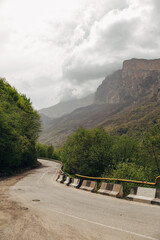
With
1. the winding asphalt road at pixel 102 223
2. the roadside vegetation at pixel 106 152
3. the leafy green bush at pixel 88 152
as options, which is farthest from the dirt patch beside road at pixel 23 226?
the leafy green bush at pixel 88 152

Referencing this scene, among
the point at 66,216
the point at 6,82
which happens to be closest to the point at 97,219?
the point at 66,216

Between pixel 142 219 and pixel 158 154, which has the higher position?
pixel 158 154

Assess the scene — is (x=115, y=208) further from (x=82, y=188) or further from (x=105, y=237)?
(x=82, y=188)

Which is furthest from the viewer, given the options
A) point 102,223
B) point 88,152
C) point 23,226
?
point 88,152

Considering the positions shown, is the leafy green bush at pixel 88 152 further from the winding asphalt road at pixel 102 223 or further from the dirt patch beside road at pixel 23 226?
the dirt patch beside road at pixel 23 226

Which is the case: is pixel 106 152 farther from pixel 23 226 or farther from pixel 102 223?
pixel 23 226

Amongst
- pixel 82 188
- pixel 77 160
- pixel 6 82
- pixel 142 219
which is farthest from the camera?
pixel 6 82

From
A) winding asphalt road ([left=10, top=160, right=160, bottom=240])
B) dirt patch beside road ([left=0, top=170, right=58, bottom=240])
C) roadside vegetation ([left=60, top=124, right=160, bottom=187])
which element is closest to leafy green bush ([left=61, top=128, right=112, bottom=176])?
roadside vegetation ([left=60, top=124, right=160, bottom=187])

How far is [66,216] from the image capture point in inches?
288

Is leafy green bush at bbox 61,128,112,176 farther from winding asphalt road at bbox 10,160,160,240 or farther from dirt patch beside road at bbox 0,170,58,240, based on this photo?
dirt patch beside road at bbox 0,170,58,240

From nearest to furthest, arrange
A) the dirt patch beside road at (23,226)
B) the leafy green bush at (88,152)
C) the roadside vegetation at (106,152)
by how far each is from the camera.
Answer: the dirt patch beside road at (23,226)
the roadside vegetation at (106,152)
the leafy green bush at (88,152)

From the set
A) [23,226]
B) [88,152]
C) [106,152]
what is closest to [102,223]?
[23,226]

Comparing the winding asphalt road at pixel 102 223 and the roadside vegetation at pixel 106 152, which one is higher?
the roadside vegetation at pixel 106 152

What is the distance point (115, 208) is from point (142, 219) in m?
2.09
